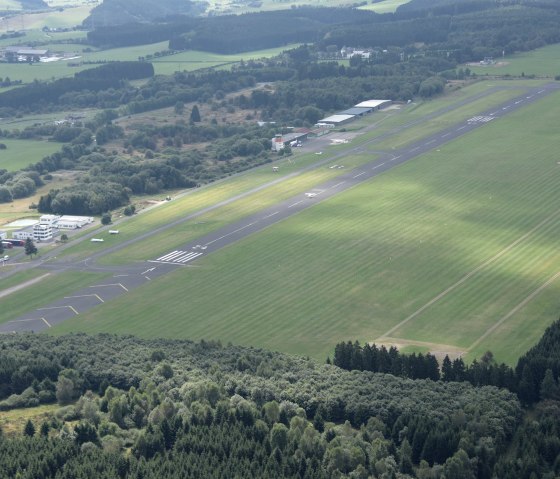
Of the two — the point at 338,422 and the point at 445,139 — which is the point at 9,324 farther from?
the point at 445,139

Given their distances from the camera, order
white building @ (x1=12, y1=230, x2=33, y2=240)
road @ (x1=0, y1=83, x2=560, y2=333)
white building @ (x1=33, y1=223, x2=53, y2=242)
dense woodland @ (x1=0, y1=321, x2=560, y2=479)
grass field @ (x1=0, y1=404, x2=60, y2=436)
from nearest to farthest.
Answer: dense woodland @ (x1=0, y1=321, x2=560, y2=479) < grass field @ (x1=0, y1=404, x2=60, y2=436) < road @ (x1=0, y1=83, x2=560, y2=333) < white building @ (x1=33, y1=223, x2=53, y2=242) < white building @ (x1=12, y1=230, x2=33, y2=240)

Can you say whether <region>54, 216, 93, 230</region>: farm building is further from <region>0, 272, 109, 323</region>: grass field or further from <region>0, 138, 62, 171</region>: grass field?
<region>0, 138, 62, 171</region>: grass field

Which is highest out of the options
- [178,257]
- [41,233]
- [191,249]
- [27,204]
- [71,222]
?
[41,233]

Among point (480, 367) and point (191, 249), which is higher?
point (480, 367)

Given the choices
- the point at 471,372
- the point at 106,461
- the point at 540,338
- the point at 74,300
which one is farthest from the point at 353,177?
the point at 106,461

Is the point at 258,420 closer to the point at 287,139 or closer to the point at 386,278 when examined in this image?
the point at 386,278

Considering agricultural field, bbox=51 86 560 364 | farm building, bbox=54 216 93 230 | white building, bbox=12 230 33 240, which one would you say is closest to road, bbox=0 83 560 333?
agricultural field, bbox=51 86 560 364

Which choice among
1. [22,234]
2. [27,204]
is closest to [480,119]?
[27,204]
